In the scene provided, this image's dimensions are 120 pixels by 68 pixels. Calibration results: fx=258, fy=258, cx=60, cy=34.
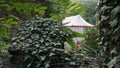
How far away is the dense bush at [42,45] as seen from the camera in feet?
16.0

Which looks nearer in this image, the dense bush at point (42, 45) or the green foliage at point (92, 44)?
the dense bush at point (42, 45)

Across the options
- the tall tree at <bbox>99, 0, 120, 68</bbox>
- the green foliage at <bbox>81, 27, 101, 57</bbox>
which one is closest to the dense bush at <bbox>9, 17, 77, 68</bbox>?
the green foliage at <bbox>81, 27, 101, 57</bbox>

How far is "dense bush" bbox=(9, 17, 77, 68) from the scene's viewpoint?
16.0 ft

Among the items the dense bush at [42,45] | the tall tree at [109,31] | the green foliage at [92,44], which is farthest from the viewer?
the green foliage at [92,44]

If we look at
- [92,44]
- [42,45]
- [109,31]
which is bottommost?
[92,44]

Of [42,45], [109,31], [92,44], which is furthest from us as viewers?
[92,44]

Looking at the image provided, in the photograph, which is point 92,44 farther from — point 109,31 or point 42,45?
point 109,31

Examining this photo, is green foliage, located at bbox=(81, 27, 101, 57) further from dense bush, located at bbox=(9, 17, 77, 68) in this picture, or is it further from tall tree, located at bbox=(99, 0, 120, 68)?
tall tree, located at bbox=(99, 0, 120, 68)

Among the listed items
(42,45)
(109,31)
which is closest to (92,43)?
(42,45)

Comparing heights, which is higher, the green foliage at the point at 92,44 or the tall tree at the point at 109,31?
the tall tree at the point at 109,31

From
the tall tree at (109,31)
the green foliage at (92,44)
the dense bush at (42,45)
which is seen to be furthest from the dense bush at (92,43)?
the tall tree at (109,31)

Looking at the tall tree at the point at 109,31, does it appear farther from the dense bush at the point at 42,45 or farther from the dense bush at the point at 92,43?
the dense bush at the point at 92,43

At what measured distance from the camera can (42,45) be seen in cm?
494

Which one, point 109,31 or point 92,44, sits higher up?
point 109,31
